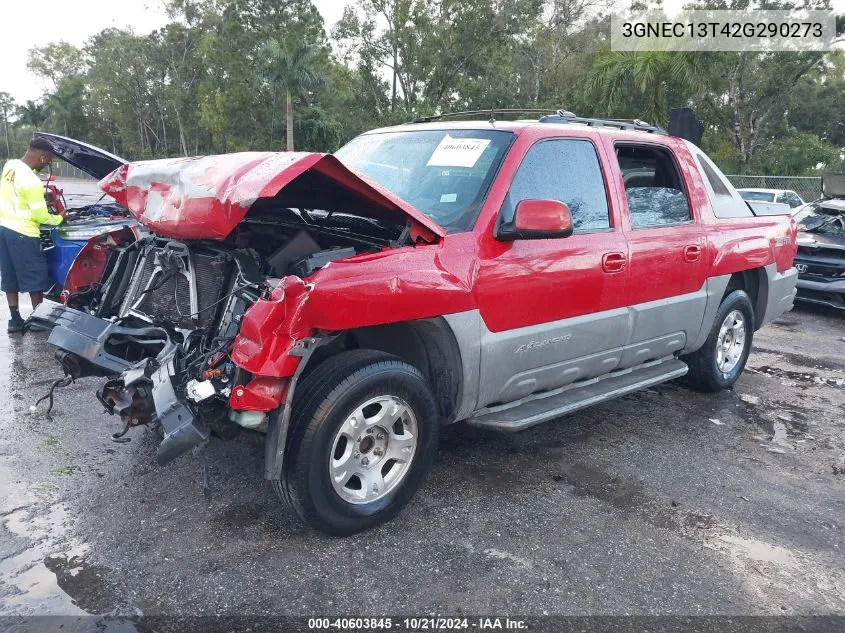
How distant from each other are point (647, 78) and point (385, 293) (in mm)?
22768

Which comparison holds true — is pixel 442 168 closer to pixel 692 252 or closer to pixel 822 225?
pixel 692 252

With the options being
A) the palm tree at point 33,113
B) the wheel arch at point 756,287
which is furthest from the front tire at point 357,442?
the palm tree at point 33,113

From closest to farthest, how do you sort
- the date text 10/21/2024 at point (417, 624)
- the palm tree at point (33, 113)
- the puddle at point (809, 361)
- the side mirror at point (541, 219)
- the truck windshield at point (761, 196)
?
1. the date text 10/21/2024 at point (417, 624)
2. the side mirror at point (541, 219)
3. the puddle at point (809, 361)
4. the truck windshield at point (761, 196)
5. the palm tree at point (33, 113)

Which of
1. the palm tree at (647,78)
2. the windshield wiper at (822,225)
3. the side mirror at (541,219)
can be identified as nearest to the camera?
the side mirror at (541,219)

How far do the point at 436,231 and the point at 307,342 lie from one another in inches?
33.2

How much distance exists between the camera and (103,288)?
4094 millimetres

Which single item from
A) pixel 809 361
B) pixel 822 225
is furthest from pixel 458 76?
pixel 809 361

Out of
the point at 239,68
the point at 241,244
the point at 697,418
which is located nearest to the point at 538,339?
the point at 241,244

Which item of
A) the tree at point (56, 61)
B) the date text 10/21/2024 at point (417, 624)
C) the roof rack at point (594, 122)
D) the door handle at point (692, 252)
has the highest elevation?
the tree at point (56, 61)

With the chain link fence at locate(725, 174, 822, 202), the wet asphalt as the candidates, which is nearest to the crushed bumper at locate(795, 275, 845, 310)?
the wet asphalt

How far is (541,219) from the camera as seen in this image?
10.4 ft

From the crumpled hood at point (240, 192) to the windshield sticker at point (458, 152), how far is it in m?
0.56

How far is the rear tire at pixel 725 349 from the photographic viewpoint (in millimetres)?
5158

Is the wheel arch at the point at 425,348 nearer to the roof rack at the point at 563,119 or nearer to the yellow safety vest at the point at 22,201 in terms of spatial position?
the roof rack at the point at 563,119
